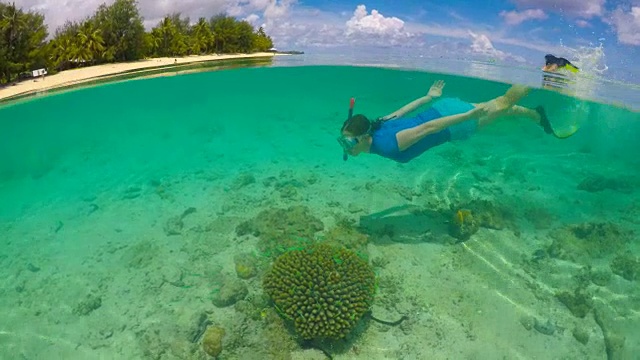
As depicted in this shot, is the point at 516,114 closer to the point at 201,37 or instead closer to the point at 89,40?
the point at 89,40

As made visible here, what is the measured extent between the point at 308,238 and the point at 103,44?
3784 cm

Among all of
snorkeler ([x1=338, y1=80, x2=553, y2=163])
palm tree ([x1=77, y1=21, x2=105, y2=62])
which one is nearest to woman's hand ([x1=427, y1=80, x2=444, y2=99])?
snorkeler ([x1=338, y1=80, x2=553, y2=163])

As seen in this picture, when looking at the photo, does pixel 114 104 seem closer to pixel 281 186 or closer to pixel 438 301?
pixel 281 186

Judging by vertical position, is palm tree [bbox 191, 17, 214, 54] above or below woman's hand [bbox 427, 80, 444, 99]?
above

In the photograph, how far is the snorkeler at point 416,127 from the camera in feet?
17.2

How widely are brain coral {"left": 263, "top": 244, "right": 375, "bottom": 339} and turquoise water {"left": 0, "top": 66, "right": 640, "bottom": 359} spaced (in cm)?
32

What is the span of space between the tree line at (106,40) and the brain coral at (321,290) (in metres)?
25.2

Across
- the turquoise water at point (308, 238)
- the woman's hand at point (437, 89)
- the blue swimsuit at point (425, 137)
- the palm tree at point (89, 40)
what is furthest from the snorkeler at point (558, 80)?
the palm tree at point (89, 40)

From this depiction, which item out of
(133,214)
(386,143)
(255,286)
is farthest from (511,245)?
(133,214)

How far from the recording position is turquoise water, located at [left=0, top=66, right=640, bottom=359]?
14.2 feet

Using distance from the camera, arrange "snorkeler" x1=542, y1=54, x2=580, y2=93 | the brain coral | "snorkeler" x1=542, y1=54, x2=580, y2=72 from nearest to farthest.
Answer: the brain coral → "snorkeler" x1=542, y1=54, x2=580, y2=72 → "snorkeler" x1=542, y1=54, x2=580, y2=93

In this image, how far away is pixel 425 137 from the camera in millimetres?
5664

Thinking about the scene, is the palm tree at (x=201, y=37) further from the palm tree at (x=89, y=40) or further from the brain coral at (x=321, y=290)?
the brain coral at (x=321, y=290)

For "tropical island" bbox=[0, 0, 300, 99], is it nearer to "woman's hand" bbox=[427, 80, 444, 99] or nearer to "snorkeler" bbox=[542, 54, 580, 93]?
"woman's hand" bbox=[427, 80, 444, 99]
